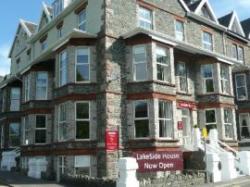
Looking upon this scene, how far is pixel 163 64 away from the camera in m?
22.3

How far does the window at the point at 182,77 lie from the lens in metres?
25.4

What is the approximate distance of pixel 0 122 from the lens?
3384 cm

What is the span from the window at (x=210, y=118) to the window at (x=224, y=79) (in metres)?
1.79

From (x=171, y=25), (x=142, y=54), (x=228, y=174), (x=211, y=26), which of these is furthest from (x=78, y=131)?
(x=211, y=26)

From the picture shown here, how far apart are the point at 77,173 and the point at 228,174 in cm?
847

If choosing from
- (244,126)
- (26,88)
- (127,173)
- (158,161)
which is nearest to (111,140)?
(158,161)

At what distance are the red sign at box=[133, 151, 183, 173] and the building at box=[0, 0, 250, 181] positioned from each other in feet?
6.45

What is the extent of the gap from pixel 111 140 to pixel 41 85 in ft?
30.7

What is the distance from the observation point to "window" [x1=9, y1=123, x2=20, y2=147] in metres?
31.9

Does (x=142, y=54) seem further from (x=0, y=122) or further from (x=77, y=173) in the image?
(x=0, y=122)

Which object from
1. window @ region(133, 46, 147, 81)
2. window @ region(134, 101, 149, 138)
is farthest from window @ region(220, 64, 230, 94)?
window @ region(134, 101, 149, 138)

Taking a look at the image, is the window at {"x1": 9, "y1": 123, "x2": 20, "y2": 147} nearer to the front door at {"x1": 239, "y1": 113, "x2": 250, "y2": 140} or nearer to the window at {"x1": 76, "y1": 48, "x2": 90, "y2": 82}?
the window at {"x1": 76, "y1": 48, "x2": 90, "y2": 82}

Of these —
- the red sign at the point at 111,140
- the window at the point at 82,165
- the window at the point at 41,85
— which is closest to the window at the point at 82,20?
the window at the point at 41,85

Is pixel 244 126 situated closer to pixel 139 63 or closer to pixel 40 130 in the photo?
pixel 139 63
